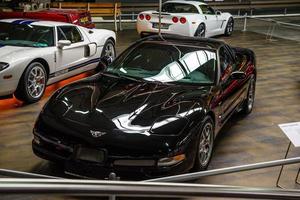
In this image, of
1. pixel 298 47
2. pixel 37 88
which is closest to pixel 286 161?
pixel 37 88

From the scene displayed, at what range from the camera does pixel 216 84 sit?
5.08 m

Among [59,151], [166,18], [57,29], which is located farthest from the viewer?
[166,18]

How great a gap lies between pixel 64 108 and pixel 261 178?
2128mm

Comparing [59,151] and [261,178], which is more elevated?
[59,151]

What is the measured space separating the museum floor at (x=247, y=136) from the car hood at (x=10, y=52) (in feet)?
2.39

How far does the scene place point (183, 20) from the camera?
12.0 meters

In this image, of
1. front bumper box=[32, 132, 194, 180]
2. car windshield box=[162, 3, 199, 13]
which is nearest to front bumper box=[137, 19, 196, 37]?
car windshield box=[162, 3, 199, 13]

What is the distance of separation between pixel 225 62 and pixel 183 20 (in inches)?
256

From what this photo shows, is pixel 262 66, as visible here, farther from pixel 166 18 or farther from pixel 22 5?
pixel 22 5

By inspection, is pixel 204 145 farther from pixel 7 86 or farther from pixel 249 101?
pixel 7 86

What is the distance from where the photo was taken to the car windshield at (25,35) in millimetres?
7206

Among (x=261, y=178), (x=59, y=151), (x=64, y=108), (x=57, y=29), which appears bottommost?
(x=261, y=178)

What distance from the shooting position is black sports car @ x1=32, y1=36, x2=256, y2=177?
3.89 meters

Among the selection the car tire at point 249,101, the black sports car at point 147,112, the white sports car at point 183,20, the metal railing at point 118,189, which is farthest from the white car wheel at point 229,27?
the metal railing at point 118,189
